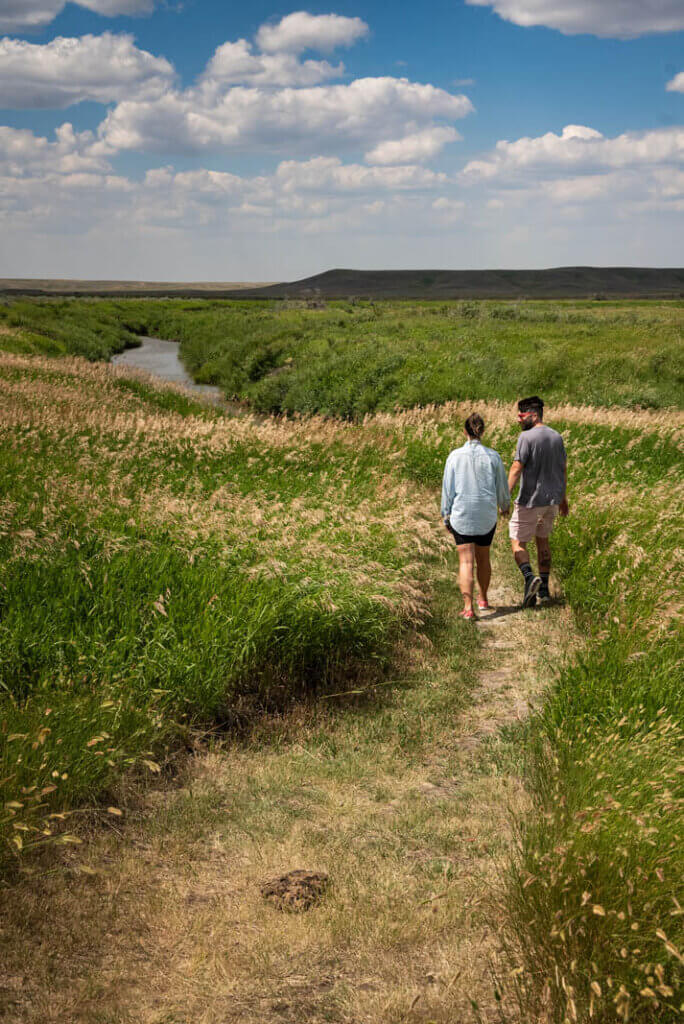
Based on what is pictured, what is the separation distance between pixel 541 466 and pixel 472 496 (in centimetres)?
97

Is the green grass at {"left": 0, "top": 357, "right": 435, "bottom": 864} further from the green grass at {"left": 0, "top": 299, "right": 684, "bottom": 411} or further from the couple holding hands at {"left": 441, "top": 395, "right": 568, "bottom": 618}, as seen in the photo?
the green grass at {"left": 0, "top": 299, "right": 684, "bottom": 411}

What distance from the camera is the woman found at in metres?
7.78

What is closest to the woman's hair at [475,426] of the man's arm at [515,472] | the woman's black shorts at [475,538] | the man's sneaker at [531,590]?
the man's arm at [515,472]

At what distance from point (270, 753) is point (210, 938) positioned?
185 cm

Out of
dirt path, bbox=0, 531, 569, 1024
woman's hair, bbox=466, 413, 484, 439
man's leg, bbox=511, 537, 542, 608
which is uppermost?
woman's hair, bbox=466, 413, 484, 439

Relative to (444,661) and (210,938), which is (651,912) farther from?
(444,661)

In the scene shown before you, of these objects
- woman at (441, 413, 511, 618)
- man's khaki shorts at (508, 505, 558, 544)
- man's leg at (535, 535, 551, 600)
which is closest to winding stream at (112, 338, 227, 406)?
man's khaki shorts at (508, 505, 558, 544)

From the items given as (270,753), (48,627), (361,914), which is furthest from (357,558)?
(361,914)

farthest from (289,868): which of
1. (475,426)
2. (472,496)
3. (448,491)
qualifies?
(475,426)

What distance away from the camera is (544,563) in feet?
28.1

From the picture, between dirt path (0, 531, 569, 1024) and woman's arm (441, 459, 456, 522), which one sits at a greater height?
woman's arm (441, 459, 456, 522)

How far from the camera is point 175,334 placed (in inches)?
2783

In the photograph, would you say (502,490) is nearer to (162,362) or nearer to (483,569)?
(483,569)

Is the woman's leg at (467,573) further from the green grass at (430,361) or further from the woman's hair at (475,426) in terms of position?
the green grass at (430,361)
